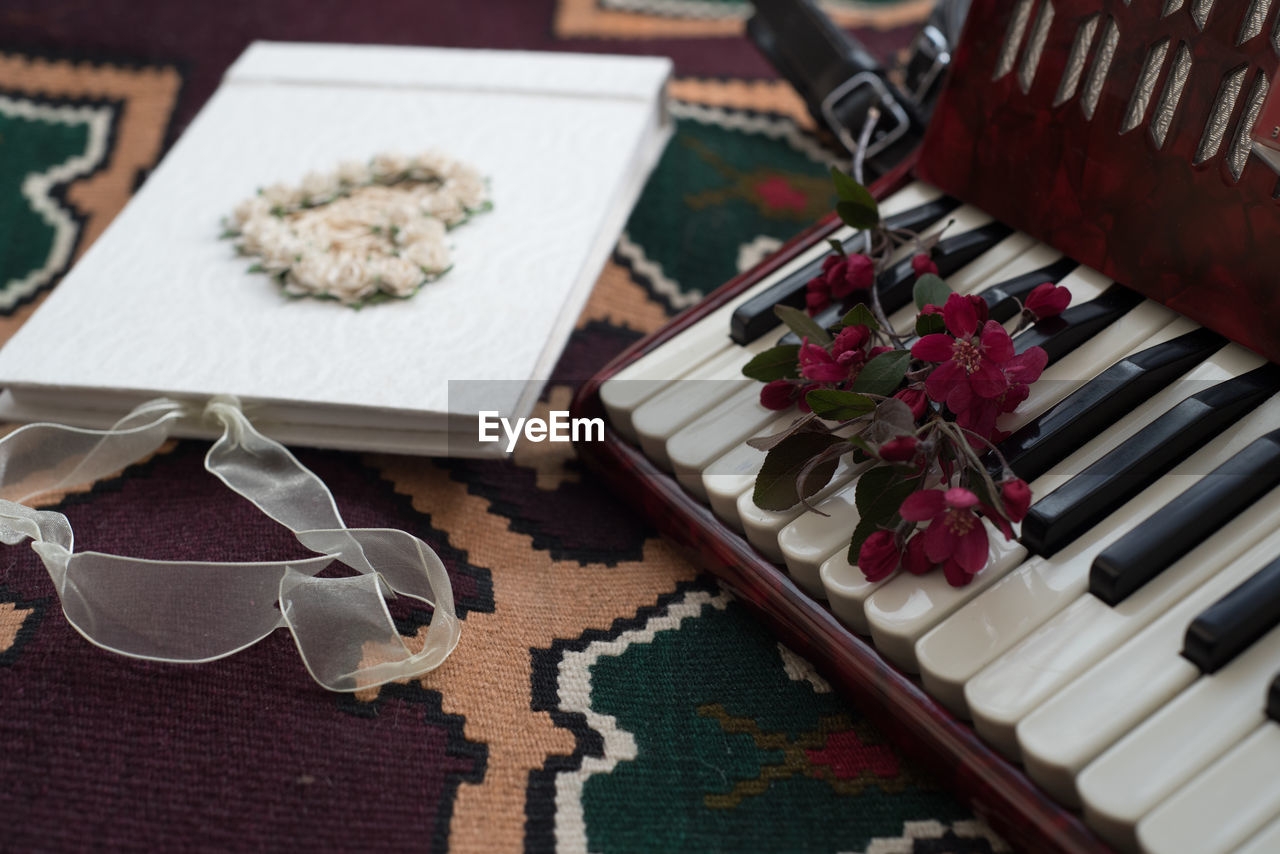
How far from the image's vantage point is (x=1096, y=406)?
0.71 m

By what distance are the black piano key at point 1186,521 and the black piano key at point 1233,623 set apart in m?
0.04

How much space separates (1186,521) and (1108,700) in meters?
0.12

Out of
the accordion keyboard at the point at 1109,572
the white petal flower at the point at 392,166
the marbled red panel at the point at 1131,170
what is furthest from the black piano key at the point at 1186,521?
the white petal flower at the point at 392,166

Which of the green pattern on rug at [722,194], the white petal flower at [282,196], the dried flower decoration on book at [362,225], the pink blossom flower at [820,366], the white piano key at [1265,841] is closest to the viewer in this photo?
the white piano key at [1265,841]

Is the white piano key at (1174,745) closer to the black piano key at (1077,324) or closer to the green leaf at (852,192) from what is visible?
the black piano key at (1077,324)

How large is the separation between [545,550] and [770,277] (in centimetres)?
30

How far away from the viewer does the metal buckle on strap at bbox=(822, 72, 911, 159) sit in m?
1.13

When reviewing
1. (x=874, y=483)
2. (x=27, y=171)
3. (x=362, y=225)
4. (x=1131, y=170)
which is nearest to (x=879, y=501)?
(x=874, y=483)

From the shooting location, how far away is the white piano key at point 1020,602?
622 millimetres

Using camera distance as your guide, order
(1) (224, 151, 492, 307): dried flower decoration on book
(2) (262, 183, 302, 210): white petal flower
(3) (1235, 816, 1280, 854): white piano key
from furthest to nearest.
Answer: (2) (262, 183, 302, 210): white petal flower → (1) (224, 151, 492, 307): dried flower decoration on book → (3) (1235, 816, 1280, 854): white piano key

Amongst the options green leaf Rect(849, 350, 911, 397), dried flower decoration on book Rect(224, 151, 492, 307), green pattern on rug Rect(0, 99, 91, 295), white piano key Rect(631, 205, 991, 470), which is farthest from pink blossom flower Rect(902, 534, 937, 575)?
green pattern on rug Rect(0, 99, 91, 295)

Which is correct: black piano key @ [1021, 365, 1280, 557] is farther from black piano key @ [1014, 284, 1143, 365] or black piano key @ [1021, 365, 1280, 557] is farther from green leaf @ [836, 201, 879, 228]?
green leaf @ [836, 201, 879, 228]

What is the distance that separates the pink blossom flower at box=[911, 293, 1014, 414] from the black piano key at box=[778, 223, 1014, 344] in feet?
0.45

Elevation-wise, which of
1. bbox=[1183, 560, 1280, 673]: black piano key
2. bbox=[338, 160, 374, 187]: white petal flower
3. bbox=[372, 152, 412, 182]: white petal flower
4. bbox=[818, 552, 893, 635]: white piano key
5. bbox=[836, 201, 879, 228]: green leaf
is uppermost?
bbox=[836, 201, 879, 228]: green leaf
